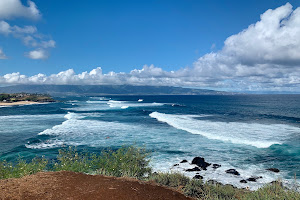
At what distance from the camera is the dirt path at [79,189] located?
636 cm

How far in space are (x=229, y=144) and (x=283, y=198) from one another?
21381 millimetres

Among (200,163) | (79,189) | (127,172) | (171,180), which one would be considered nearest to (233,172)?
(200,163)

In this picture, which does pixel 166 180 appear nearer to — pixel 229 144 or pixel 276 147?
pixel 229 144

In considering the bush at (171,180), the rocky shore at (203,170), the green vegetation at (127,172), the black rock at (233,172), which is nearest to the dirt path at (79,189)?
the green vegetation at (127,172)

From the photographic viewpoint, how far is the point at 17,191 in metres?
6.57

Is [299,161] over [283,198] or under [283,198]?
under

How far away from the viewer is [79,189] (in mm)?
6812

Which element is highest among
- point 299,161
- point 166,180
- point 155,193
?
point 155,193

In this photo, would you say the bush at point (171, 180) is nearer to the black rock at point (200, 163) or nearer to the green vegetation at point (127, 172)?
the green vegetation at point (127, 172)

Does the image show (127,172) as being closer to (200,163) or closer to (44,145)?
(200,163)

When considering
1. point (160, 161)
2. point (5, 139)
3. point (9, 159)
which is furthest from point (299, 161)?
point (5, 139)

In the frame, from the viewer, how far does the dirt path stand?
636 cm

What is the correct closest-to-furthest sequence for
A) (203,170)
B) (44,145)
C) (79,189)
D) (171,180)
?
(79,189)
(171,180)
(203,170)
(44,145)

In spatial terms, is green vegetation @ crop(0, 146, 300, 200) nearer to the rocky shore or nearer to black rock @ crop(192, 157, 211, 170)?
the rocky shore
